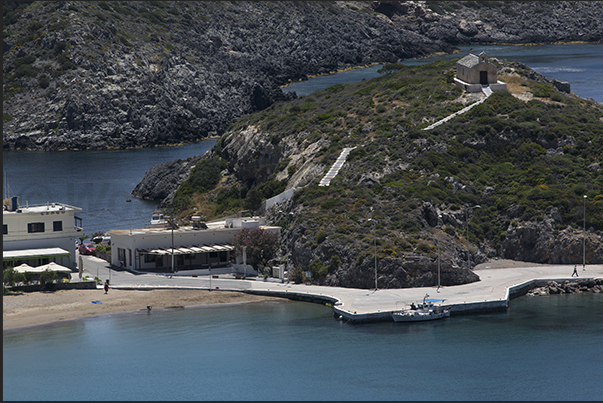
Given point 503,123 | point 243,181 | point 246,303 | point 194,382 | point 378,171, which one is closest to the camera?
point 194,382

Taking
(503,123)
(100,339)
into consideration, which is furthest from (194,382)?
(503,123)

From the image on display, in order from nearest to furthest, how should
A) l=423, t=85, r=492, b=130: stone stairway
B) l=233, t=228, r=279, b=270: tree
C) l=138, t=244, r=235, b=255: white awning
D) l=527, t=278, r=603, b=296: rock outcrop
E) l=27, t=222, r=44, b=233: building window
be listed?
l=527, t=278, r=603, b=296: rock outcrop → l=138, t=244, r=235, b=255: white awning → l=233, t=228, r=279, b=270: tree → l=27, t=222, r=44, b=233: building window → l=423, t=85, r=492, b=130: stone stairway

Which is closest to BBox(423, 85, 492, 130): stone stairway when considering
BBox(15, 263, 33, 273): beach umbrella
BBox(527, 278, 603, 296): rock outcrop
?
BBox(527, 278, 603, 296): rock outcrop

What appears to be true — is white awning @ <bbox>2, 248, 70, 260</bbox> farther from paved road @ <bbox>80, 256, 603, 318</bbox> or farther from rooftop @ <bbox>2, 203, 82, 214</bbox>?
rooftop @ <bbox>2, 203, 82, 214</bbox>

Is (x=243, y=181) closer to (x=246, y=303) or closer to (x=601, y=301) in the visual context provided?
(x=246, y=303)

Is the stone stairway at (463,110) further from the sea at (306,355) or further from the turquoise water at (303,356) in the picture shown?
the turquoise water at (303,356)

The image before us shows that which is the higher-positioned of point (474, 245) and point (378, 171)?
point (378, 171)

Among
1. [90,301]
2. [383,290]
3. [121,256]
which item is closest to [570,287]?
[383,290]
